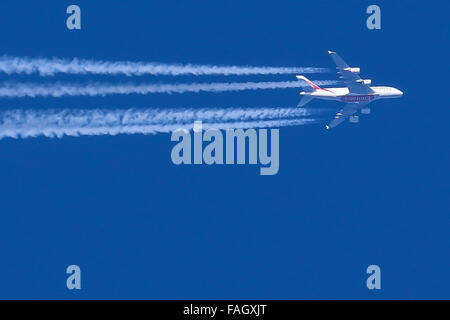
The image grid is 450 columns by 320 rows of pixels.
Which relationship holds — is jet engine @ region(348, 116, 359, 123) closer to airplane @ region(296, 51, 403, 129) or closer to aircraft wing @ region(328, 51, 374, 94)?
airplane @ region(296, 51, 403, 129)

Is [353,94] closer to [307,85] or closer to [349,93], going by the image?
[349,93]

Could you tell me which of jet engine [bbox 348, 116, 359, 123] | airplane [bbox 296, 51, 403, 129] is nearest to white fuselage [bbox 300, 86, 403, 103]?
airplane [bbox 296, 51, 403, 129]

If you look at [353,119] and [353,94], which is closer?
[353,94]

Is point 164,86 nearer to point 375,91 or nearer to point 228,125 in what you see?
point 228,125

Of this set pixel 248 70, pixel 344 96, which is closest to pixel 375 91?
pixel 344 96

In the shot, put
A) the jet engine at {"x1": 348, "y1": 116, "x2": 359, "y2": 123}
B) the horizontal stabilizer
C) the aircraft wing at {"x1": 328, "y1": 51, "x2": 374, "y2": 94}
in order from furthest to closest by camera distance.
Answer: the jet engine at {"x1": 348, "y1": 116, "x2": 359, "y2": 123}
the aircraft wing at {"x1": 328, "y1": 51, "x2": 374, "y2": 94}
the horizontal stabilizer

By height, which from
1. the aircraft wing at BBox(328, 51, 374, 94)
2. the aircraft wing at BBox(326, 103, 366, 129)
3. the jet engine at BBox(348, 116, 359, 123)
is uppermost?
the aircraft wing at BBox(328, 51, 374, 94)

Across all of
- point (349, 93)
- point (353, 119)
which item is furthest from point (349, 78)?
point (353, 119)
